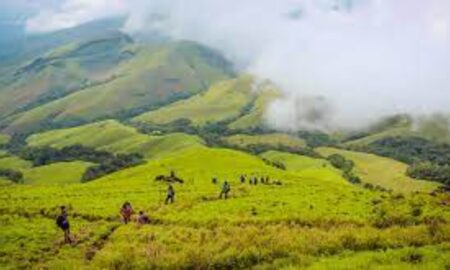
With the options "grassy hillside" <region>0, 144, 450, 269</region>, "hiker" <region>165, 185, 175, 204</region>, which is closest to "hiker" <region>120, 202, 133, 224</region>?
"grassy hillside" <region>0, 144, 450, 269</region>

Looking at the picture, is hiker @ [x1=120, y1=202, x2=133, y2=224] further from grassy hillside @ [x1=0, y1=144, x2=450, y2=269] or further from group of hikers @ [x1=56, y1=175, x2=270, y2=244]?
grassy hillside @ [x1=0, y1=144, x2=450, y2=269]

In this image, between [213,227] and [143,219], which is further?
[143,219]

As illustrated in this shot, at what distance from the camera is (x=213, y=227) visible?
61062 millimetres

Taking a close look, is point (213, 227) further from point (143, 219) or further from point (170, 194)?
point (170, 194)

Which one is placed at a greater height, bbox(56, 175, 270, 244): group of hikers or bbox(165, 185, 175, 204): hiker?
bbox(165, 185, 175, 204): hiker

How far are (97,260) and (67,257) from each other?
549 cm

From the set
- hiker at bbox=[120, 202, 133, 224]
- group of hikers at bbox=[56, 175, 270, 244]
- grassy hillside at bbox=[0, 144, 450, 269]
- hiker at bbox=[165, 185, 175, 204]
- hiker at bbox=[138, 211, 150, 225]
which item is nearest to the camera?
grassy hillside at bbox=[0, 144, 450, 269]

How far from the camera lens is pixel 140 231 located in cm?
5841

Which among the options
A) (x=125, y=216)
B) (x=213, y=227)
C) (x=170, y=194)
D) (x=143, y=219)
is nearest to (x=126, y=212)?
(x=125, y=216)

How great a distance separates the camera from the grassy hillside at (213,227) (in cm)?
4009

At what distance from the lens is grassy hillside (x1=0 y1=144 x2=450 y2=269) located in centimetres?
4009

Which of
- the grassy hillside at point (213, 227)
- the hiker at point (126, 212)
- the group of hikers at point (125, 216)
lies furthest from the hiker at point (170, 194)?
the hiker at point (126, 212)

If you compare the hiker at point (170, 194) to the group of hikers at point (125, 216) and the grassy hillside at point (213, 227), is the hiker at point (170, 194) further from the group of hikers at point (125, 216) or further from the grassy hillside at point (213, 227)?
the grassy hillside at point (213, 227)

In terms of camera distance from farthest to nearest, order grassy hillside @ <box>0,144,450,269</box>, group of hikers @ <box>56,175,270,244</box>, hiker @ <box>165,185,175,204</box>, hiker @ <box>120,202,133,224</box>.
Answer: hiker @ <box>165,185,175,204</box>, hiker @ <box>120,202,133,224</box>, group of hikers @ <box>56,175,270,244</box>, grassy hillside @ <box>0,144,450,269</box>
